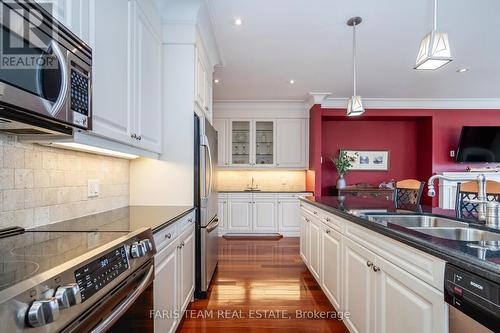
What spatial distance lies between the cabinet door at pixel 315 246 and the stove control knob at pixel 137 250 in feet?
5.78

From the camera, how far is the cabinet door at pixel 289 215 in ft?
16.6

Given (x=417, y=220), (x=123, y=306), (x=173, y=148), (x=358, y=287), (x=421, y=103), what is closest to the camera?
(x=123, y=306)

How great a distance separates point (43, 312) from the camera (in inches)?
24.7

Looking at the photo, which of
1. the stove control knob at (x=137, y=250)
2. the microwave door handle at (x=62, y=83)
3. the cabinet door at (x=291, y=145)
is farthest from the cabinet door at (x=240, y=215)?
the microwave door handle at (x=62, y=83)

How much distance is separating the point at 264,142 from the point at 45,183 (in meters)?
4.21

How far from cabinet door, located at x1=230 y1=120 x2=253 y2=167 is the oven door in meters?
4.07

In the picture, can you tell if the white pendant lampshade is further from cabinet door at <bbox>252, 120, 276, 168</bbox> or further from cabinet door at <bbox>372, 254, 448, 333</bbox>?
cabinet door at <bbox>252, 120, 276, 168</bbox>

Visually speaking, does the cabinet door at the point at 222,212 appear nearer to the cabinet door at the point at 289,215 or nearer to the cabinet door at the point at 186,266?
the cabinet door at the point at 289,215

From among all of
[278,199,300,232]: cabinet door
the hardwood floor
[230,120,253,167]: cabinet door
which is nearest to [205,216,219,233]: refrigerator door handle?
the hardwood floor

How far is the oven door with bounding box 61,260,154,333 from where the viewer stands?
828mm

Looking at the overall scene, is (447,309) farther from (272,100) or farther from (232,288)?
(272,100)

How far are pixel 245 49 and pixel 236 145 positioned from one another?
2.39m

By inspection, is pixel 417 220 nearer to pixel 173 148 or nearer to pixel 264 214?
pixel 173 148

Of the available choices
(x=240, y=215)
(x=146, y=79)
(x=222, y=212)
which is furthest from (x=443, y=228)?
(x=222, y=212)
